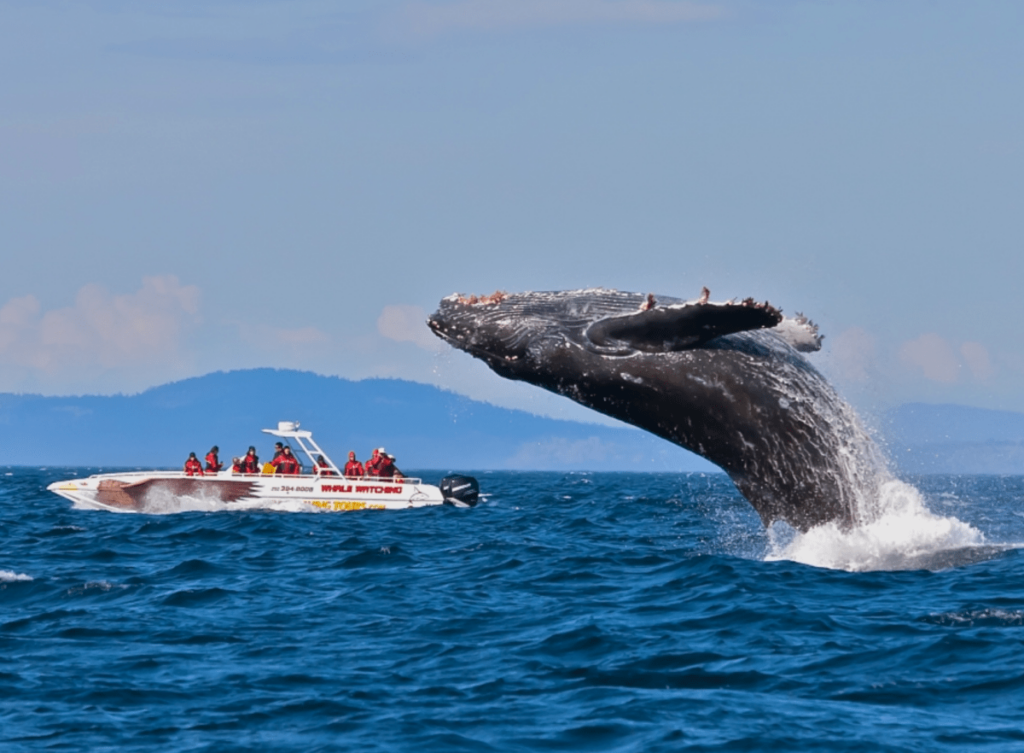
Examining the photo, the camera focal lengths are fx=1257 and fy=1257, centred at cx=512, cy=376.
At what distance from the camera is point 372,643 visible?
11.3m

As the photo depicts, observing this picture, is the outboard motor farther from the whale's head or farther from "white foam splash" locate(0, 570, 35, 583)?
the whale's head

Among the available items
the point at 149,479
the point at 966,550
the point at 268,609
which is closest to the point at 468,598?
the point at 268,609

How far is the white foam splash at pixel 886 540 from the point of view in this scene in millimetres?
12609

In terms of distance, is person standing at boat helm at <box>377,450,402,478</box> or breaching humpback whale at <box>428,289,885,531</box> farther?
person standing at boat helm at <box>377,450,402,478</box>

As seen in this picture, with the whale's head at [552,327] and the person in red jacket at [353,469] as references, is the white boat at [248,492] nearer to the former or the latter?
the person in red jacket at [353,469]

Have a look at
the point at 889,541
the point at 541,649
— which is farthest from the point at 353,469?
the point at 541,649

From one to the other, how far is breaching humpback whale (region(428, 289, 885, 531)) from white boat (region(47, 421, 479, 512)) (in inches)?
948

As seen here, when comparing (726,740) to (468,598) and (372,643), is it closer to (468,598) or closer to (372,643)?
(372,643)

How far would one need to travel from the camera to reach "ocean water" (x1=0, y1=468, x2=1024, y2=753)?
27.1 ft

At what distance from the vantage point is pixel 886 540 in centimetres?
1346

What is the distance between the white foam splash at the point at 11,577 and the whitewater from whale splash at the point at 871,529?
31.0ft

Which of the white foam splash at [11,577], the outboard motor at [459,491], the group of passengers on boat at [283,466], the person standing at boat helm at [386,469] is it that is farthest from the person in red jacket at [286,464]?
the white foam splash at [11,577]

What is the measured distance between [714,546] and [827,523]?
6.85 metres

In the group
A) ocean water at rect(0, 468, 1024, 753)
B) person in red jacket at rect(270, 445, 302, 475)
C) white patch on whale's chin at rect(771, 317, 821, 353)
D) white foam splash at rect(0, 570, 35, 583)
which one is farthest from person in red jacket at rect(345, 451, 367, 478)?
white patch on whale's chin at rect(771, 317, 821, 353)
